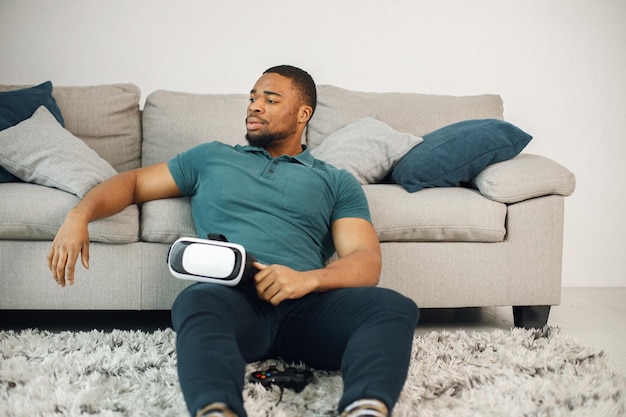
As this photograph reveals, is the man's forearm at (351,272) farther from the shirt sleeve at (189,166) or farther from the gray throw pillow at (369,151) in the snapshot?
the gray throw pillow at (369,151)

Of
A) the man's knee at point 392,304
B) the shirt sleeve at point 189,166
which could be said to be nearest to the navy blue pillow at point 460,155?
the shirt sleeve at point 189,166

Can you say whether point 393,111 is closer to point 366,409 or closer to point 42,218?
point 42,218

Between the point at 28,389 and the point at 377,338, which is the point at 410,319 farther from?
the point at 28,389

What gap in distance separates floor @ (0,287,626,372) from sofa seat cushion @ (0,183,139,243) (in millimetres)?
379

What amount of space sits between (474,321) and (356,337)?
1276 millimetres

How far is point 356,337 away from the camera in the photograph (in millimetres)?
1341

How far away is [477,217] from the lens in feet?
7.37

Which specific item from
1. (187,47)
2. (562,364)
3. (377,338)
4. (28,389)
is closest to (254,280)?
(377,338)

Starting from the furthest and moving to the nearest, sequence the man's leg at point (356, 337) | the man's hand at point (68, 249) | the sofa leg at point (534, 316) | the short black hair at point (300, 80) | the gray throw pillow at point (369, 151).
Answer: the gray throw pillow at point (369, 151) → the sofa leg at point (534, 316) → the short black hair at point (300, 80) → the man's hand at point (68, 249) → the man's leg at point (356, 337)

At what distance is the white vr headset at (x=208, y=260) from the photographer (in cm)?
146

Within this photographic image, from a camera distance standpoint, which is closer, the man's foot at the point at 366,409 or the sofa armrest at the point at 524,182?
the man's foot at the point at 366,409

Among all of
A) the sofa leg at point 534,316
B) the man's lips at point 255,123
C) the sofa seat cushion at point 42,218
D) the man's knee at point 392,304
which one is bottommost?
the sofa leg at point 534,316

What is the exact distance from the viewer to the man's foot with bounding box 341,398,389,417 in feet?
3.64

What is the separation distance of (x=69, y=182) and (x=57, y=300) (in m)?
0.38
